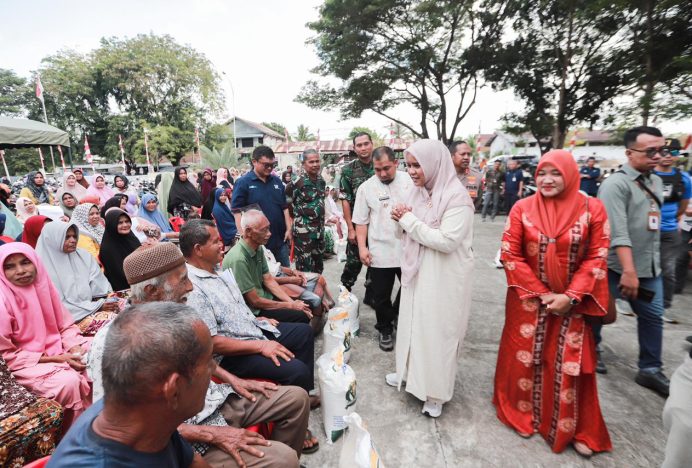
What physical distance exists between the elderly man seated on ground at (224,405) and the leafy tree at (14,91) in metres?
43.5

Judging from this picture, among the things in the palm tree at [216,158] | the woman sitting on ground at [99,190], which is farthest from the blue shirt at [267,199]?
the palm tree at [216,158]

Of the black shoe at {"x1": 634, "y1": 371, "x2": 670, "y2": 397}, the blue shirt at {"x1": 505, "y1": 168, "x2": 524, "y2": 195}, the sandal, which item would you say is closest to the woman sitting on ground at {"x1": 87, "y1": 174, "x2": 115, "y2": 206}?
the sandal

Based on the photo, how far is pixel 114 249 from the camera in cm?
347

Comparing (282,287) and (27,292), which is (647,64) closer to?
(282,287)

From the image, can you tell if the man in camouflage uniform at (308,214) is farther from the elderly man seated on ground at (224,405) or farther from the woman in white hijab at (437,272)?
the elderly man seated on ground at (224,405)

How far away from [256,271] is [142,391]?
1817 millimetres

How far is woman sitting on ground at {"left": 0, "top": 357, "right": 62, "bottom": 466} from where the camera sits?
1579mm

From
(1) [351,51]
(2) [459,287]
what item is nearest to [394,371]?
(2) [459,287]

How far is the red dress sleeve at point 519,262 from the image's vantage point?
2.01 metres

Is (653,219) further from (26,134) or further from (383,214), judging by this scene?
(26,134)

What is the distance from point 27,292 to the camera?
2.24m

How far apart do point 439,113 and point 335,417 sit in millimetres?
14538

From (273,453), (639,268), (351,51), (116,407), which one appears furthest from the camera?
(351,51)

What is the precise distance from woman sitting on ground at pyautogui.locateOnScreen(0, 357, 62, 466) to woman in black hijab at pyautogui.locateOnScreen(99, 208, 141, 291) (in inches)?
65.0
